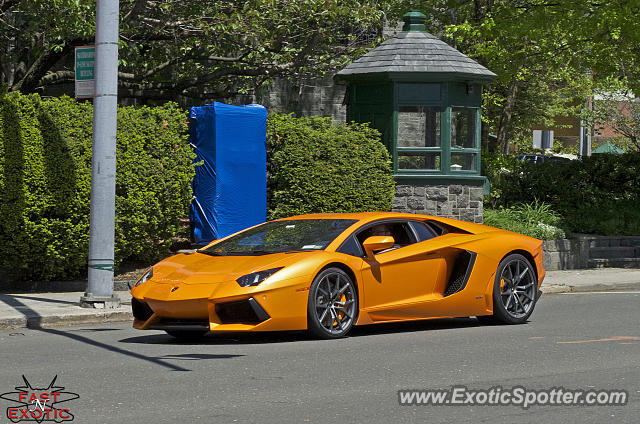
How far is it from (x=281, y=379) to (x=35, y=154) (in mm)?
7536

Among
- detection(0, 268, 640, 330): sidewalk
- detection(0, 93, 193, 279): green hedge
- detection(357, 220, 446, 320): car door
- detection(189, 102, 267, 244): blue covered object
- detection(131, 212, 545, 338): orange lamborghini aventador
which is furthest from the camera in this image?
detection(189, 102, 267, 244): blue covered object

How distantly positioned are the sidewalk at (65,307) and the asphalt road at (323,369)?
0.34 metres

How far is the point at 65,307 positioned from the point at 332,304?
431 centimetres

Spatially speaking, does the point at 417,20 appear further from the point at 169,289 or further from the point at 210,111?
the point at 169,289

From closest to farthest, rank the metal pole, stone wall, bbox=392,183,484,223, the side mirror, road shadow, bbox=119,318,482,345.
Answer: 1. road shadow, bbox=119,318,482,345
2. the side mirror
3. the metal pole
4. stone wall, bbox=392,183,484,223

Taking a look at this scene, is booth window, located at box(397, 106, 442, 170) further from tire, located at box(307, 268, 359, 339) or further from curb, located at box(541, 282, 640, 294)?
tire, located at box(307, 268, 359, 339)

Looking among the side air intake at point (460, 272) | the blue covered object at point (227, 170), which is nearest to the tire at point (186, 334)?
the side air intake at point (460, 272)

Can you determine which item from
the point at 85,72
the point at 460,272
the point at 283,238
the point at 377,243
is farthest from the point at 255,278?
the point at 85,72

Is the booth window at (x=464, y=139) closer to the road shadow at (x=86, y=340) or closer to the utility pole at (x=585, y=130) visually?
the road shadow at (x=86, y=340)

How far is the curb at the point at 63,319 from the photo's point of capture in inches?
460

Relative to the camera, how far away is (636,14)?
21266 mm

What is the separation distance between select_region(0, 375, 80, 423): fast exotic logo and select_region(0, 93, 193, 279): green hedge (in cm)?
677

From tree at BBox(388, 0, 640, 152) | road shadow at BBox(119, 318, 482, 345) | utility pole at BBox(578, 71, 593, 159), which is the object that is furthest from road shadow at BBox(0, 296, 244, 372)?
utility pole at BBox(578, 71, 593, 159)

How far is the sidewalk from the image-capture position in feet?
38.9
